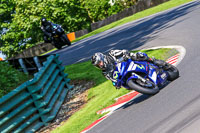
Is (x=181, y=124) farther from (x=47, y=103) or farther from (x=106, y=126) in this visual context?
(x=47, y=103)

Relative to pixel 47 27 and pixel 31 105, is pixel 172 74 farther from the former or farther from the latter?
pixel 47 27

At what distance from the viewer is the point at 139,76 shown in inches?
273

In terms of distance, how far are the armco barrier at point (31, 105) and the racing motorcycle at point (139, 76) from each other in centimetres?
312

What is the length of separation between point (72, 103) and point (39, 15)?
35067 millimetres

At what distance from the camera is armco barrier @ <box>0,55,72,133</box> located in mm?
8297

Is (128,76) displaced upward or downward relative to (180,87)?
upward

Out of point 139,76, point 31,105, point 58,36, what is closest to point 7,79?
point 31,105

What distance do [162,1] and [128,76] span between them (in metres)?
29.6

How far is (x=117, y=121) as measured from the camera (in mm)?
6621

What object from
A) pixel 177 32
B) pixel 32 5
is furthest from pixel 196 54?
pixel 32 5

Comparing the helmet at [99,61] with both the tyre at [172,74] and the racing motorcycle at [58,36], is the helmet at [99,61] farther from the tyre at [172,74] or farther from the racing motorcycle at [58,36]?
the racing motorcycle at [58,36]

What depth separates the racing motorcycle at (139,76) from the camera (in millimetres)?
6898

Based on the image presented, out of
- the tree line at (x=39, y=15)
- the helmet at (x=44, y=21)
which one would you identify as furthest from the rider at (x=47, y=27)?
the tree line at (x=39, y=15)

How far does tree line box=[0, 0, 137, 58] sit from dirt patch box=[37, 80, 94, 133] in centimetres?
2793
